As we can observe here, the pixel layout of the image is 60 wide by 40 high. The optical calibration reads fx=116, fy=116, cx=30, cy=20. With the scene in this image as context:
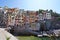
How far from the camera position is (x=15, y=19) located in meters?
1.63

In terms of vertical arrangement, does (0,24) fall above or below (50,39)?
above

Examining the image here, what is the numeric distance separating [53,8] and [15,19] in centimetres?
56

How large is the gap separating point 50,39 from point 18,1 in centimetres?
70

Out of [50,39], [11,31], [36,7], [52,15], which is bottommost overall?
[50,39]

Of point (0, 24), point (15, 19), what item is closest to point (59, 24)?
point (15, 19)

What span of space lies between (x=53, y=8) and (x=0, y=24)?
30.7 inches

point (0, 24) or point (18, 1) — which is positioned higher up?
point (18, 1)

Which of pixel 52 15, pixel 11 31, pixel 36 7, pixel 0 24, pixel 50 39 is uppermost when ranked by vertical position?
pixel 36 7

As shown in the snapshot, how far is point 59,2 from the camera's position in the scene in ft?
5.47

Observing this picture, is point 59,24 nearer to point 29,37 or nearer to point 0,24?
Result: point 29,37

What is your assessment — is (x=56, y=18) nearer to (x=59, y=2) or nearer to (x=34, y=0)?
(x=59, y=2)

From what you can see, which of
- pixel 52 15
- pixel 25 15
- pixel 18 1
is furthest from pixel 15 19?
pixel 52 15

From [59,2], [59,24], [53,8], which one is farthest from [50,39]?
[59,2]

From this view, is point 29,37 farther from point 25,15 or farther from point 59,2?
point 59,2
